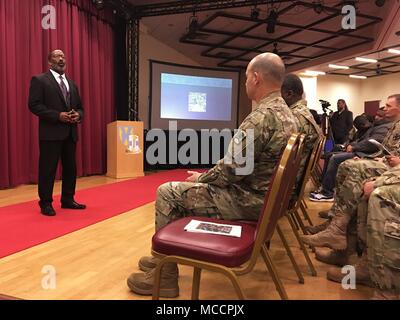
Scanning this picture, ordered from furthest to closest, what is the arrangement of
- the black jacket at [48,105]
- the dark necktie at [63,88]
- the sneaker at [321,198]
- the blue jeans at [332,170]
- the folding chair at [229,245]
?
the sneaker at [321,198], the blue jeans at [332,170], the dark necktie at [63,88], the black jacket at [48,105], the folding chair at [229,245]

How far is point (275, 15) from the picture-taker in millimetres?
5957

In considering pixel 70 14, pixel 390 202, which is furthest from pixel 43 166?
pixel 70 14

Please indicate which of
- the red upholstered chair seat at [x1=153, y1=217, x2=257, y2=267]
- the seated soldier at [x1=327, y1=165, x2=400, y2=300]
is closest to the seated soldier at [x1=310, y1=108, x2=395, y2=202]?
the seated soldier at [x1=327, y1=165, x2=400, y2=300]

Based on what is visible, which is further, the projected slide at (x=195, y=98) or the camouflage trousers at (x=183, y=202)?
the projected slide at (x=195, y=98)

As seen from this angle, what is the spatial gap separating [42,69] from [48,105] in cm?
200

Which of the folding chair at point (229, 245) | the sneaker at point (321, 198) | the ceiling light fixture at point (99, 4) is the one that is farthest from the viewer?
the ceiling light fixture at point (99, 4)

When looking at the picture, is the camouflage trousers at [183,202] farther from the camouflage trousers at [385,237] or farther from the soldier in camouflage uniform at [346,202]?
the soldier in camouflage uniform at [346,202]

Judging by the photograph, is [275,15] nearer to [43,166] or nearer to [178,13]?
[178,13]

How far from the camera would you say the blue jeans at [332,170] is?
3.76 m

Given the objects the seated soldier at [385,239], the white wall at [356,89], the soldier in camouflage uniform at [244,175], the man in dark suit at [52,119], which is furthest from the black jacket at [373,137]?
the white wall at [356,89]

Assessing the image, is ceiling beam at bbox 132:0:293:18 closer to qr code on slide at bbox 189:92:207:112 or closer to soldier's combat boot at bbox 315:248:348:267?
qr code on slide at bbox 189:92:207:112

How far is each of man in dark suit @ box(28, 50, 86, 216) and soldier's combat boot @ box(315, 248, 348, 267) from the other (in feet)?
7.26

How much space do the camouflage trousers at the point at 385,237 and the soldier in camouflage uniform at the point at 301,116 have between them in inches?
21.0

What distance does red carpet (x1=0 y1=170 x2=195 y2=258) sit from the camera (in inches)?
99.4
